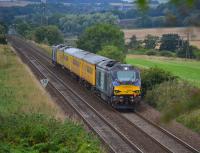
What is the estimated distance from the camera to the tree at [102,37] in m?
74.9

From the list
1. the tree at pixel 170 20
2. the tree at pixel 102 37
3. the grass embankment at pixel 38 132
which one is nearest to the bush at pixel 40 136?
the grass embankment at pixel 38 132

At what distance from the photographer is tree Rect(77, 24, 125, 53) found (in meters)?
74.9

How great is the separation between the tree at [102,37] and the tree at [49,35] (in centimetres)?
2808

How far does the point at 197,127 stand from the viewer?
2066 centimetres

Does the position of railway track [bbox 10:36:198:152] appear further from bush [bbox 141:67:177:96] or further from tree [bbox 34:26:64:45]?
tree [bbox 34:26:64:45]

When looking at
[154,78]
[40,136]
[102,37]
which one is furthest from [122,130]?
[102,37]

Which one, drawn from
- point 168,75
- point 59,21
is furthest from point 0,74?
point 59,21

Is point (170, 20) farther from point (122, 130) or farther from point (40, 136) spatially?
point (122, 130)

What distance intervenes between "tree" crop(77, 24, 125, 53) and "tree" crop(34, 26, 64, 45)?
92.1ft

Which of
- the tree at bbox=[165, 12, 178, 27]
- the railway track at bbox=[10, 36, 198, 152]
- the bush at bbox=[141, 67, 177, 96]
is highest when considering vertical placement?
the tree at bbox=[165, 12, 178, 27]

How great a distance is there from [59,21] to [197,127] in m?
129

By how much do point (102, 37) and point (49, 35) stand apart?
3274cm

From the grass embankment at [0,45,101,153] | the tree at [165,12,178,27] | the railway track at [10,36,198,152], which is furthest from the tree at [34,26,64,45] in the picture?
the tree at [165,12,178,27]

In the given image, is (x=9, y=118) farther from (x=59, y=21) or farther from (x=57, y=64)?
(x=59, y=21)
